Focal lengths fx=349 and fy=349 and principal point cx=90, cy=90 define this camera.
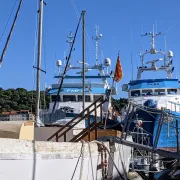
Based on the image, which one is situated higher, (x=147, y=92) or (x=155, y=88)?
(x=155, y=88)

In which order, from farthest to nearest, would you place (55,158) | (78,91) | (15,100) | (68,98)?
(15,100), (68,98), (78,91), (55,158)

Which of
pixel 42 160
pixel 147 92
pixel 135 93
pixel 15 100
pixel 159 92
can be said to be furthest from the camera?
pixel 15 100

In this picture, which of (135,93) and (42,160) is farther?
(135,93)

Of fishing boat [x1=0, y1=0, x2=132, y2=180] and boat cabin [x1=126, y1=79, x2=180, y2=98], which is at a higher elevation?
boat cabin [x1=126, y1=79, x2=180, y2=98]

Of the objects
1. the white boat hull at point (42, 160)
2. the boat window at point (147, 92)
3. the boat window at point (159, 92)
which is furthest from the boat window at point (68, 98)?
the white boat hull at point (42, 160)

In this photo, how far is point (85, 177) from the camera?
7.04 meters

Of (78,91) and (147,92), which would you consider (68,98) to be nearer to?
(78,91)

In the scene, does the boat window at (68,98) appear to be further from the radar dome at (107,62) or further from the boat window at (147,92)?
the boat window at (147,92)

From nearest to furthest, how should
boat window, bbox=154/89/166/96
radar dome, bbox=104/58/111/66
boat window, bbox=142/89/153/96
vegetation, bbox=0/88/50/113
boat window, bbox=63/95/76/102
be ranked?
boat window, bbox=154/89/166/96
boat window, bbox=142/89/153/96
boat window, bbox=63/95/76/102
radar dome, bbox=104/58/111/66
vegetation, bbox=0/88/50/113

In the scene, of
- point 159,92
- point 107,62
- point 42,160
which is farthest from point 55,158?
point 107,62

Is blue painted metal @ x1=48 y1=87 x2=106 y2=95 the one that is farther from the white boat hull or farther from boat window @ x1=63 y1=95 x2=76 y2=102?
the white boat hull

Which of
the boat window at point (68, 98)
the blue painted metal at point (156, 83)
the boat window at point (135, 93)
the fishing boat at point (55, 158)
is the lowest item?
the fishing boat at point (55, 158)

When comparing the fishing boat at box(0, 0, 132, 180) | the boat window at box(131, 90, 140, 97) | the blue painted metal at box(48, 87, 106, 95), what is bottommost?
the fishing boat at box(0, 0, 132, 180)

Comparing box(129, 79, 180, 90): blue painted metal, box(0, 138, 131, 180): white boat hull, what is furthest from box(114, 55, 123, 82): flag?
box(129, 79, 180, 90): blue painted metal
